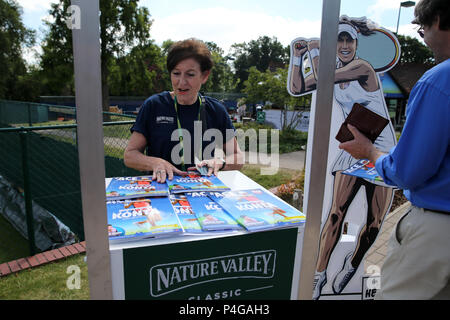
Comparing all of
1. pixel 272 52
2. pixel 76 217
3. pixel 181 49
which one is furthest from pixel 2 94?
pixel 181 49

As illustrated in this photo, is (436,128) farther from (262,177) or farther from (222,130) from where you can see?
(262,177)

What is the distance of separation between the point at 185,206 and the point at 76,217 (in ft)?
13.4

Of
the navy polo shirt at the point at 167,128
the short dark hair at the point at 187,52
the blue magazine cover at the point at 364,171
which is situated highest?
the short dark hair at the point at 187,52

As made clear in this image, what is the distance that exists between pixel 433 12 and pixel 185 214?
51.0 inches

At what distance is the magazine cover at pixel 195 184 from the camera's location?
137 cm

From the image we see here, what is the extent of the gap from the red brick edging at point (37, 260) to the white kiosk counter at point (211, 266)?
117 inches

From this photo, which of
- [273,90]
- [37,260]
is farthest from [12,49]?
[37,260]

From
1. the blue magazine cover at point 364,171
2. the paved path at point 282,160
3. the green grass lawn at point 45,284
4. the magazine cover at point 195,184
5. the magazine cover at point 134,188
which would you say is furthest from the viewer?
the paved path at point 282,160

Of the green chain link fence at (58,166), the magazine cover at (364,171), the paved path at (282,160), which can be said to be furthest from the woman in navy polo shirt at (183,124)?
the paved path at (282,160)

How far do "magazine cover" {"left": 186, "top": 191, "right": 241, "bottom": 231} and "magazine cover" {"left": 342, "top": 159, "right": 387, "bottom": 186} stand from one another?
120 centimetres

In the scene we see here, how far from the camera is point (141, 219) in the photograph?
1.06m

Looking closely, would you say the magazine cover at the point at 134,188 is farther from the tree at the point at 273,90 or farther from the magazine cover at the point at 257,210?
the tree at the point at 273,90

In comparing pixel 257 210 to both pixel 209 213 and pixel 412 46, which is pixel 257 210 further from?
pixel 412 46
